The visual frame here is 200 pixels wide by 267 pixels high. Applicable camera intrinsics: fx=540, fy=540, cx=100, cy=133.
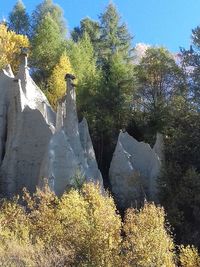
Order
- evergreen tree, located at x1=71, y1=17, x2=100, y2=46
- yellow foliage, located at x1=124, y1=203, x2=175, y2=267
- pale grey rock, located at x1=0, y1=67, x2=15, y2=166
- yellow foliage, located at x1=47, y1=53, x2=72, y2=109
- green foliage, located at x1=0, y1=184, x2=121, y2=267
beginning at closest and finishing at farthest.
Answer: yellow foliage, located at x1=124, y1=203, x2=175, y2=267 → green foliage, located at x1=0, y1=184, x2=121, y2=267 → pale grey rock, located at x1=0, y1=67, x2=15, y2=166 → yellow foliage, located at x1=47, y1=53, x2=72, y2=109 → evergreen tree, located at x1=71, y1=17, x2=100, y2=46

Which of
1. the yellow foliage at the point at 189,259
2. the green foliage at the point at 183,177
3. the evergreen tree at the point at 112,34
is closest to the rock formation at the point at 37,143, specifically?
the green foliage at the point at 183,177

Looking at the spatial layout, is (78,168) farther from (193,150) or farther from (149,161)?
(193,150)

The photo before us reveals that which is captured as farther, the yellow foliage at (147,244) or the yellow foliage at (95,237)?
the yellow foliage at (95,237)

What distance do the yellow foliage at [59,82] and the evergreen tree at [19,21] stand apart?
15843 millimetres

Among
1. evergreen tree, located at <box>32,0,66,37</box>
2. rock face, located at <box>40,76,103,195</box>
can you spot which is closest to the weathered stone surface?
rock face, located at <box>40,76,103,195</box>

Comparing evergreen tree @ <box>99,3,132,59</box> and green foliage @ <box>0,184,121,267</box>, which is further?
evergreen tree @ <box>99,3,132,59</box>

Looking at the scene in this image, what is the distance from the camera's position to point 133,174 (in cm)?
Result: 2409

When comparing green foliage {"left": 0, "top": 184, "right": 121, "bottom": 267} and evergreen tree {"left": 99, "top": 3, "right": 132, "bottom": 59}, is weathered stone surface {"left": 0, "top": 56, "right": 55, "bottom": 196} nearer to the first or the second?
green foliage {"left": 0, "top": 184, "right": 121, "bottom": 267}

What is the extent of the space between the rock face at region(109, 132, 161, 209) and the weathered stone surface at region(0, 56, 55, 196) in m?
3.38

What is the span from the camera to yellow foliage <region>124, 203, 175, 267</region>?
14023 mm

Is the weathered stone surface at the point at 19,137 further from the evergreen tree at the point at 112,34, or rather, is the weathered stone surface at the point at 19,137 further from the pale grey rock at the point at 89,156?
the evergreen tree at the point at 112,34

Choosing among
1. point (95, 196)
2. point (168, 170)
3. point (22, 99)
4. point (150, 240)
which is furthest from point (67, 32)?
point (150, 240)

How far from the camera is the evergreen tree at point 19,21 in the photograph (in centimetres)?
5003

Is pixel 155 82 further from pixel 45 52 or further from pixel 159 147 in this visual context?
pixel 159 147
